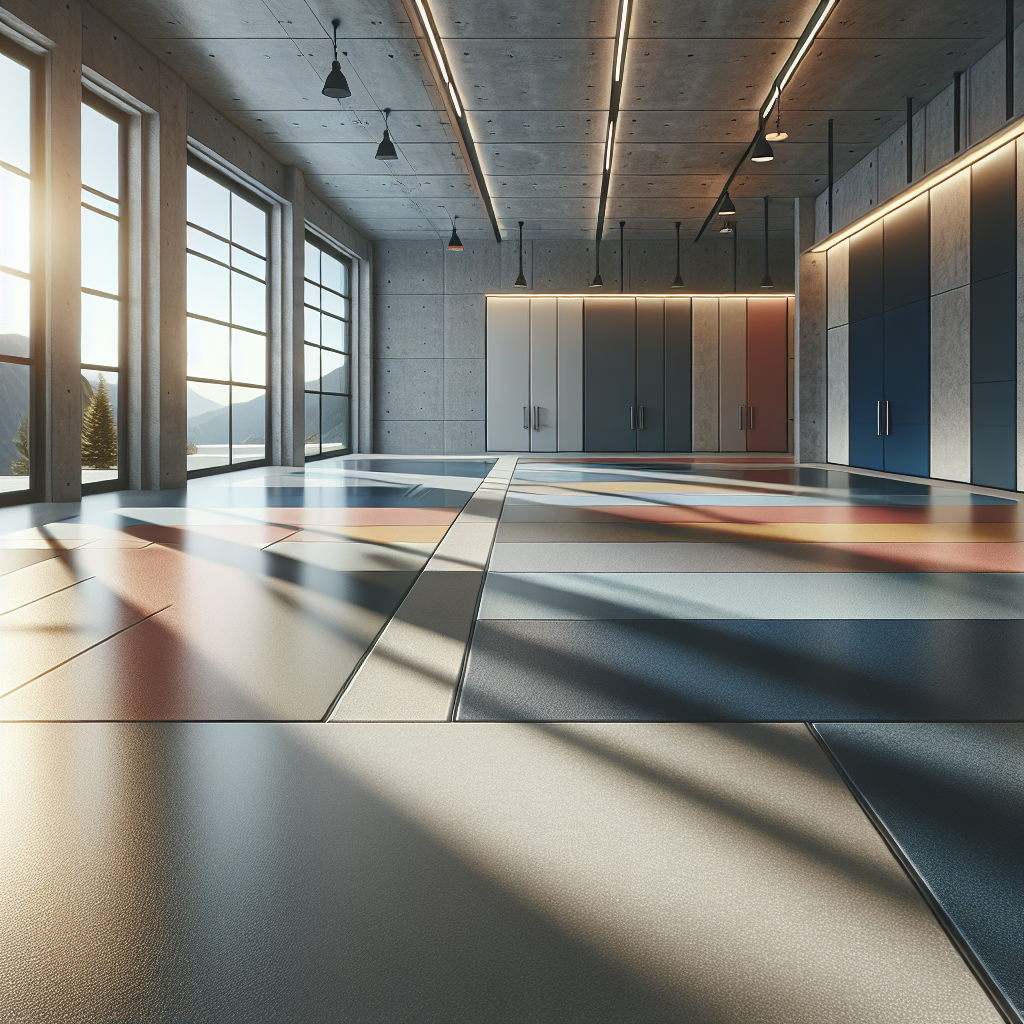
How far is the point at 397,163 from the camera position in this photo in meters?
19.5

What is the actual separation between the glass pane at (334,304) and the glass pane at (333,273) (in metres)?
0.21

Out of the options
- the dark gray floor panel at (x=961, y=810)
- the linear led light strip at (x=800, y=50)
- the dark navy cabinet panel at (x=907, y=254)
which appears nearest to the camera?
the dark gray floor panel at (x=961, y=810)

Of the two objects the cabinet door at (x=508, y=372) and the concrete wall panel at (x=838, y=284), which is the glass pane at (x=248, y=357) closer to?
the cabinet door at (x=508, y=372)

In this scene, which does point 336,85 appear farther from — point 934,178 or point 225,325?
point 934,178

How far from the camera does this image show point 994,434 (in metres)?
14.2

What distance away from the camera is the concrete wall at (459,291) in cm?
2688

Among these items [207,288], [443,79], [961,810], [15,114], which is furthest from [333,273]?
[961,810]

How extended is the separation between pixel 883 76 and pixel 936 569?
10904mm

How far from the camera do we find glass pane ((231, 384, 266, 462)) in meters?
18.2

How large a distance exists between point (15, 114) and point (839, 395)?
16738 millimetres

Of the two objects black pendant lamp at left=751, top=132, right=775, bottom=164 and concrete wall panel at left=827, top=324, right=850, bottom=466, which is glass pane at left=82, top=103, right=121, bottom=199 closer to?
black pendant lamp at left=751, top=132, right=775, bottom=164

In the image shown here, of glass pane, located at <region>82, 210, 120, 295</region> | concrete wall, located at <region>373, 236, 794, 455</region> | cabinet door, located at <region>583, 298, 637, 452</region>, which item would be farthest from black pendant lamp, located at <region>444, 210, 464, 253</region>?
glass pane, located at <region>82, 210, 120, 295</region>

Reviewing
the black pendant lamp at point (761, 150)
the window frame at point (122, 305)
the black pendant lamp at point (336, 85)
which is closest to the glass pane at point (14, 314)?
the window frame at point (122, 305)

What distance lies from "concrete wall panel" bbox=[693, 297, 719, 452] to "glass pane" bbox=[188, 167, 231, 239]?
1442cm
